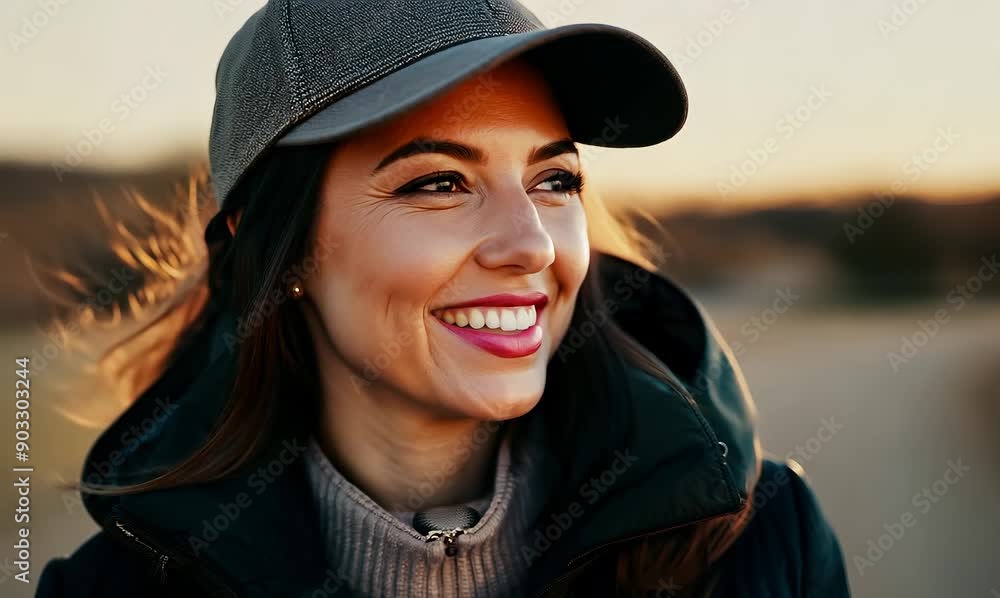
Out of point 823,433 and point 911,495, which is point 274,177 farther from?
point 823,433

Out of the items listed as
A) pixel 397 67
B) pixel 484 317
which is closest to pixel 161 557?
pixel 484 317

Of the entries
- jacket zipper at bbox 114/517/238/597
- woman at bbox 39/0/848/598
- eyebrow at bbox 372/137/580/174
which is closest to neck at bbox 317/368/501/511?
woman at bbox 39/0/848/598

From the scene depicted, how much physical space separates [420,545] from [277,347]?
521 mm

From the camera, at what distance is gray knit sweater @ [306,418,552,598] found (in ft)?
6.17

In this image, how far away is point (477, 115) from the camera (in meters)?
1.73

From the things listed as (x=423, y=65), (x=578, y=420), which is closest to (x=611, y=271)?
(x=578, y=420)

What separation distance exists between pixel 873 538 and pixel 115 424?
4.11 m

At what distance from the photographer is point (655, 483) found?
183 cm

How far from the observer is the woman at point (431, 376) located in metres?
1.74

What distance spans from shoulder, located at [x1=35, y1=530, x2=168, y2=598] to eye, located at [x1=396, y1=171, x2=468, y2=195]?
0.98 meters

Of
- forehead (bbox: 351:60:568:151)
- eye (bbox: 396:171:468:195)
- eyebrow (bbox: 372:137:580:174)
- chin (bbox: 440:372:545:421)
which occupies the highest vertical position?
forehead (bbox: 351:60:568:151)

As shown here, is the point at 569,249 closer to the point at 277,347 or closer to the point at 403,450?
the point at 403,450

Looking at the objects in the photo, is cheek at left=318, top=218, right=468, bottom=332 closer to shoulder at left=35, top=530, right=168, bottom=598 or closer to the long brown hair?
the long brown hair

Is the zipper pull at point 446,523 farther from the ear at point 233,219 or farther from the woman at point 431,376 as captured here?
the ear at point 233,219
